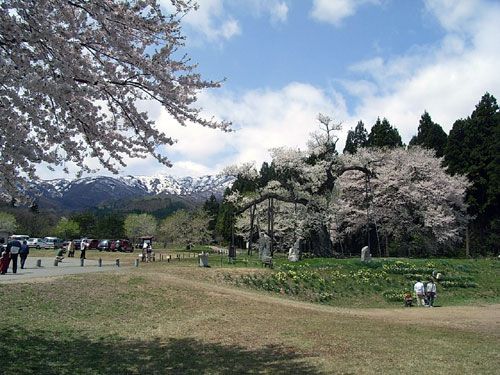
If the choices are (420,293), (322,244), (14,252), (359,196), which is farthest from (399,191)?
(14,252)

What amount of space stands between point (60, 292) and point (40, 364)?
6.79 metres

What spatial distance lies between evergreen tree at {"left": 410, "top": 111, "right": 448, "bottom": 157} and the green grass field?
98.5 ft

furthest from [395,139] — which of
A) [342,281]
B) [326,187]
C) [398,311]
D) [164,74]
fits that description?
[164,74]

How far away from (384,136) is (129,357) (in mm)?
43926

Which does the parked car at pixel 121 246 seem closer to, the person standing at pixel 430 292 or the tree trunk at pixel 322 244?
the tree trunk at pixel 322 244

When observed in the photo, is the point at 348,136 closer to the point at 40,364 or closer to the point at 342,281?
the point at 342,281

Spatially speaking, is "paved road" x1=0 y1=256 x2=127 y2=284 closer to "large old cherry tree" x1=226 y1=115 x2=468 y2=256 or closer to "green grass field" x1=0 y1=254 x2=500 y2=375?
"green grass field" x1=0 y1=254 x2=500 y2=375

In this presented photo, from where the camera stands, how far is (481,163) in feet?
133

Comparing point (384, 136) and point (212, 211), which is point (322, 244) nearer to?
point (384, 136)

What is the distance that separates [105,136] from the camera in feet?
23.0

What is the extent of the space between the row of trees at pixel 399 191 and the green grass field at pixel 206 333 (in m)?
15.3

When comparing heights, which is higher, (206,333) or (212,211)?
(212,211)

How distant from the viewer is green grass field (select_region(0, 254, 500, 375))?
7.80 metres

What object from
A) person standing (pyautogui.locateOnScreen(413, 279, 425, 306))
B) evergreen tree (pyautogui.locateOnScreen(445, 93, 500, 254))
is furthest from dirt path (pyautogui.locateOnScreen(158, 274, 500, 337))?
evergreen tree (pyautogui.locateOnScreen(445, 93, 500, 254))
